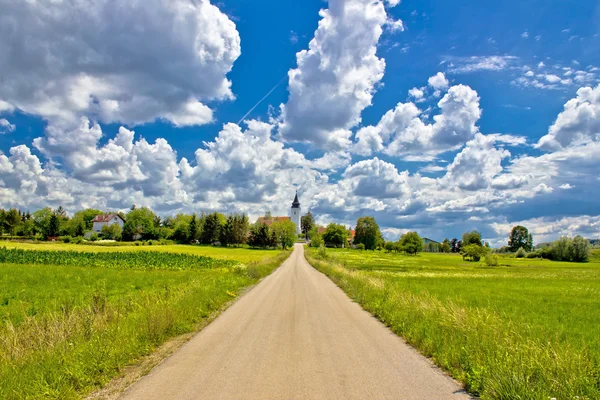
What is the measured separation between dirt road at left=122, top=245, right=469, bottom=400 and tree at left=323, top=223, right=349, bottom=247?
5878 inches

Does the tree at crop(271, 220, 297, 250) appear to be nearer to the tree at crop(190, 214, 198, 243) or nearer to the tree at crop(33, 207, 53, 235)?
the tree at crop(190, 214, 198, 243)

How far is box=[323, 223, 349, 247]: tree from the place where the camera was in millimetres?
162500

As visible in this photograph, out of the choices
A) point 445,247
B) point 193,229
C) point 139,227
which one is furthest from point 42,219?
point 445,247

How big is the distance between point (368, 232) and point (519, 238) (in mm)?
57240

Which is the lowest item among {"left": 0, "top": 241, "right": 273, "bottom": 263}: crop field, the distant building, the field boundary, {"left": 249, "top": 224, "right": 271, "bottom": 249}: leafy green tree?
{"left": 0, "top": 241, "right": 273, "bottom": 263}: crop field

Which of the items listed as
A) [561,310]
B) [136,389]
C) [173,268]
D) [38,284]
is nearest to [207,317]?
[136,389]

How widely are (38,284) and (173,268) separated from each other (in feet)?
64.8

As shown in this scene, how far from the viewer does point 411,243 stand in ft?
408

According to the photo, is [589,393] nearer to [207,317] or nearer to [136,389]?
[136,389]

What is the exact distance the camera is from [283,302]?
1972 cm

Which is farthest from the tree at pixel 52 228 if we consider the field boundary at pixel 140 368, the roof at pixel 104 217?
the field boundary at pixel 140 368

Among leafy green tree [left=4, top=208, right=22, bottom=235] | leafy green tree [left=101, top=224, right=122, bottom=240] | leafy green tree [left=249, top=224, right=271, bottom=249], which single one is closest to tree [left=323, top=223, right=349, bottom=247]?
leafy green tree [left=249, top=224, right=271, bottom=249]

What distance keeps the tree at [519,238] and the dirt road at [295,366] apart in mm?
151380

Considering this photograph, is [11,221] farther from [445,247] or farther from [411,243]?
[445,247]
